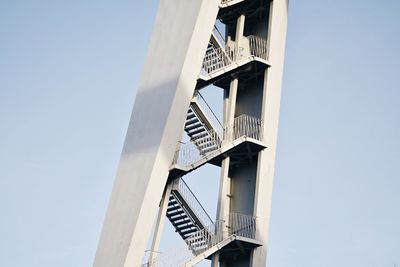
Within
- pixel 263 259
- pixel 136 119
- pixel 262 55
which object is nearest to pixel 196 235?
pixel 263 259

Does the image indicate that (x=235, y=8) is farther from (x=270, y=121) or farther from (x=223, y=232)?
(x=223, y=232)

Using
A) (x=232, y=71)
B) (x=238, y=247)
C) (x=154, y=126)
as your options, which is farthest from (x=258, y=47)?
(x=238, y=247)

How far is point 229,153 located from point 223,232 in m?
2.86

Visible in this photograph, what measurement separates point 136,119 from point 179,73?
2.36m

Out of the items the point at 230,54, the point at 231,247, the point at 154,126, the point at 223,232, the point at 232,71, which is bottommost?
the point at 231,247

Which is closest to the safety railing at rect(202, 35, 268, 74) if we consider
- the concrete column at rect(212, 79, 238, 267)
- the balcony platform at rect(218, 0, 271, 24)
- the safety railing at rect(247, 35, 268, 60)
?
the safety railing at rect(247, 35, 268, 60)

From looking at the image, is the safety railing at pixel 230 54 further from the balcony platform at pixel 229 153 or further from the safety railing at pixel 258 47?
the balcony platform at pixel 229 153

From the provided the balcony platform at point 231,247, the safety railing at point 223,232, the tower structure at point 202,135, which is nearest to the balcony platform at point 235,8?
the tower structure at point 202,135

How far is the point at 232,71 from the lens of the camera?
34219 mm

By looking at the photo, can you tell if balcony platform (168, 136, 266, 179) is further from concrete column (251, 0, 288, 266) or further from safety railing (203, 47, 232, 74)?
safety railing (203, 47, 232, 74)

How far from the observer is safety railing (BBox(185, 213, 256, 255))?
3209 centimetres

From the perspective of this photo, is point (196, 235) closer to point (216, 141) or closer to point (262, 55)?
point (216, 141)

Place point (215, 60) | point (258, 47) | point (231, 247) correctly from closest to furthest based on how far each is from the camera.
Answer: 1. point (231, 247)
2. point (215, 60)
3. point (258, 47)

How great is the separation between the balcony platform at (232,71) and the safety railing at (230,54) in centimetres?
19
